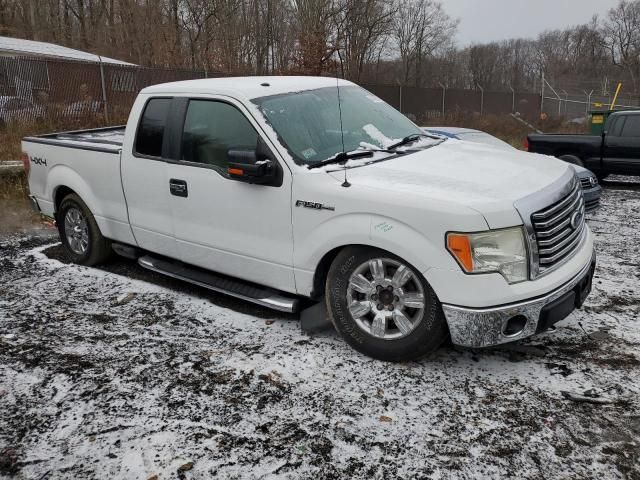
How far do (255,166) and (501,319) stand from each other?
1.86 metres

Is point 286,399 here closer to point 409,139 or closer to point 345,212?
point 345,212

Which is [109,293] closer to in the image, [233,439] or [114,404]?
[114,404]

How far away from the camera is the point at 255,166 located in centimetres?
374

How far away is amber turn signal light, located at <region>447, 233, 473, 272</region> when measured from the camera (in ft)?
10.2

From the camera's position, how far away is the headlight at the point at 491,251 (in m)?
3.10

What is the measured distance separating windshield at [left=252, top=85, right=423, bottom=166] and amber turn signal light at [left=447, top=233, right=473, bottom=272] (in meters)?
1.19

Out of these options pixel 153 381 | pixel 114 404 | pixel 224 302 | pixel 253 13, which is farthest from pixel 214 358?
pixel 253 13

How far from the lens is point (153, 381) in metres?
3.51

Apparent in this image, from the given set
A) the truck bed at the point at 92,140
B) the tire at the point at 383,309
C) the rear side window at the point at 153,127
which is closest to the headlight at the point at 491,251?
the tire at the point at 383,309

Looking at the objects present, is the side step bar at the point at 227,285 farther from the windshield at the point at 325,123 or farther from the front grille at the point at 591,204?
the front grille at the point at 591,204

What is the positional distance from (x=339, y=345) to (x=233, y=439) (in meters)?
1.23

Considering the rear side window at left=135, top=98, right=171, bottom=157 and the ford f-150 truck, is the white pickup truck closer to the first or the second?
the rear side window at left=135, top=98, right=171, bottom=157

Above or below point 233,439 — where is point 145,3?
above

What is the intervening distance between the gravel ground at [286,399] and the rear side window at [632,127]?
705 cm
